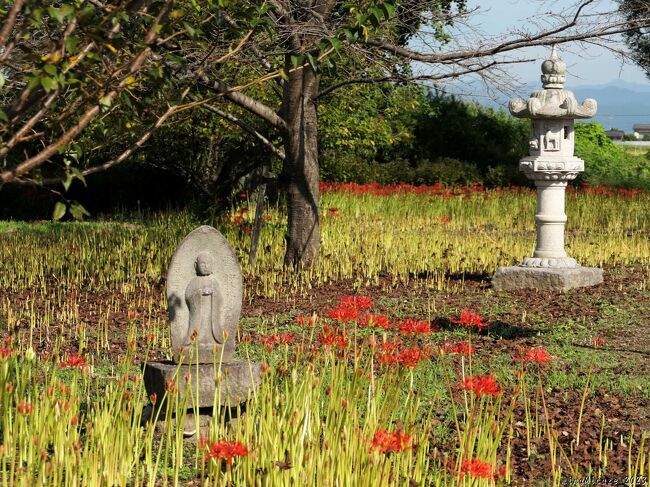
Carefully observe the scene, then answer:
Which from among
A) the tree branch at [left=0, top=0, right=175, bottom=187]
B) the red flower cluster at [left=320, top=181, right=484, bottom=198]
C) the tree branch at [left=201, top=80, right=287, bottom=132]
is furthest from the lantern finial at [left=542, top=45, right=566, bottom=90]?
the red flower cluster at [left=320, top=181, right=484, bottom=198]

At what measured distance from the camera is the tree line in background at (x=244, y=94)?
11.7 ft

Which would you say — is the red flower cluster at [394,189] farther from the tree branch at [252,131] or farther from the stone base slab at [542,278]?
the stone base slab at [542,278]

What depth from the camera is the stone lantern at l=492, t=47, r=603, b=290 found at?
35.3 feet

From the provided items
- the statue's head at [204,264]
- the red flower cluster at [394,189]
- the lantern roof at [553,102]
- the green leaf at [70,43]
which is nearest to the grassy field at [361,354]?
the statue's head at [204,264]

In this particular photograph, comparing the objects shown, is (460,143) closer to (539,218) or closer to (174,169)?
(174,169)

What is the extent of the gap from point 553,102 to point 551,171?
28.8 inches

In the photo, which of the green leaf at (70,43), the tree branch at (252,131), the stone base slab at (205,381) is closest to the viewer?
the green leaf at (70,43)

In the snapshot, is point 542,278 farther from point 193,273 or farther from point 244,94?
point 193,273

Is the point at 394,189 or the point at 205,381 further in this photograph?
Result: the point at 394,189

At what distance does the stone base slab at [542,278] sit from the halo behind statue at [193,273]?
5.73m

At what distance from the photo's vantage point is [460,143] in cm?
2723

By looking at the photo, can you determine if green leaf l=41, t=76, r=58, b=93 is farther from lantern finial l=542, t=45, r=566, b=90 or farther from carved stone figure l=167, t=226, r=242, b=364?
lantern finial l=542, t=45, r=566, b=90

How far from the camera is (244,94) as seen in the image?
12414 mm

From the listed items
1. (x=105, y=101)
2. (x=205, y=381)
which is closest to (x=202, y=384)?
(x=205, y=381)
